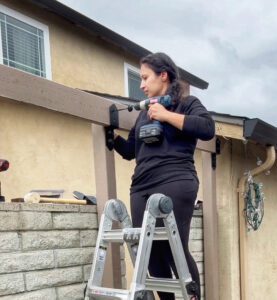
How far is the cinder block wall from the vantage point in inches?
87.5

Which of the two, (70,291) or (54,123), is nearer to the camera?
(70,291)

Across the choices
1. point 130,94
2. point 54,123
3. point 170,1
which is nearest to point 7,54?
point 54,123

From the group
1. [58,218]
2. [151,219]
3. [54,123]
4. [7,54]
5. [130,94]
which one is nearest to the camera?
[151,219]

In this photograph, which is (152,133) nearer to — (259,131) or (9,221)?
(9,221)

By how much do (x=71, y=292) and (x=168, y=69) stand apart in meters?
1.26

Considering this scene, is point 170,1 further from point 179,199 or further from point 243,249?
point 179,199

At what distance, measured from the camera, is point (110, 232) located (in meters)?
2.25

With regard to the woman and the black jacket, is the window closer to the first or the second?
the woman

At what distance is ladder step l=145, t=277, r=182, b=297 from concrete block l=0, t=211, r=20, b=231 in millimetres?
674

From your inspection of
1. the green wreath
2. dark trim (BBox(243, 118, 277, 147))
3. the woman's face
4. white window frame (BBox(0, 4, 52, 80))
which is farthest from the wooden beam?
white window frame (BBox(0, 4, 52, 80))

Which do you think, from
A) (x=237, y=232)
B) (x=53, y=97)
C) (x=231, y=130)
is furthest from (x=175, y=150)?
(x=237, y=232)

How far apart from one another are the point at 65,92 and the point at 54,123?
2.76m

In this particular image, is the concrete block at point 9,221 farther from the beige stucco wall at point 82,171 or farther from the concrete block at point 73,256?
the beige stucco wall at point 82,171

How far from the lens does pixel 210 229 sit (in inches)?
147
